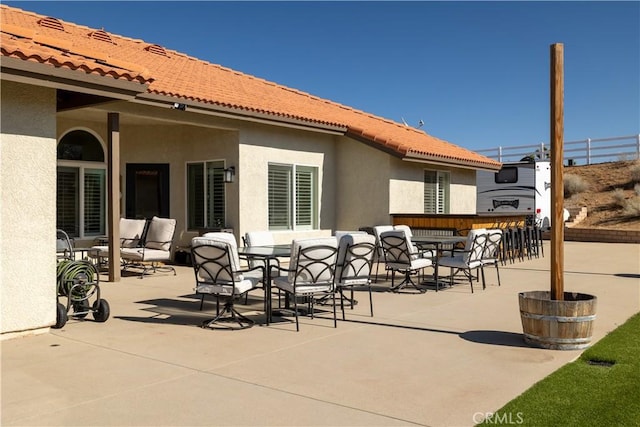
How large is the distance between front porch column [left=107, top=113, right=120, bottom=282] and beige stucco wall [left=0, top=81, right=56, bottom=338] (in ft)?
13.4

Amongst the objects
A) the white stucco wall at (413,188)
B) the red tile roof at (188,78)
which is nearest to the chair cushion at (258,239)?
the red tile roof at (188,78)

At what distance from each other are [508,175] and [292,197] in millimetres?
13510

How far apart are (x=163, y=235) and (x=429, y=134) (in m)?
14.1

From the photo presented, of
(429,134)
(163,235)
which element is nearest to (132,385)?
(163,235)

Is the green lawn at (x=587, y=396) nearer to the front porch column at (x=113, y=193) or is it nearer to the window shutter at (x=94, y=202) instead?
the front porch column at (x=113, y=193)

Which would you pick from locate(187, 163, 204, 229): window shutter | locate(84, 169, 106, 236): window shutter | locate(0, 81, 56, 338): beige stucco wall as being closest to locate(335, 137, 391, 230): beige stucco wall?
locate(187, 163, 204, 229): window shutter

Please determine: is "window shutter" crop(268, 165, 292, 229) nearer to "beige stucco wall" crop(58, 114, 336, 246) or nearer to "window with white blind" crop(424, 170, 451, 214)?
"beige stucco wall" crop(58, 114, 336, 246)

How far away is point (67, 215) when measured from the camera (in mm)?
13430

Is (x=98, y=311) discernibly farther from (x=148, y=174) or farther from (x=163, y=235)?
(x=148, y=174)

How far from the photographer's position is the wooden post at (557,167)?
19.7 feet

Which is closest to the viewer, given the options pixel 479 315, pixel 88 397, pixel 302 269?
pixel 88 397

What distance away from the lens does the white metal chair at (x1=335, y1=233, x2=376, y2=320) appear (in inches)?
304

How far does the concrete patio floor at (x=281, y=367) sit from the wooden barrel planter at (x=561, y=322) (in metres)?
0.14

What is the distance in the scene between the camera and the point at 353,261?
7.81 meters
